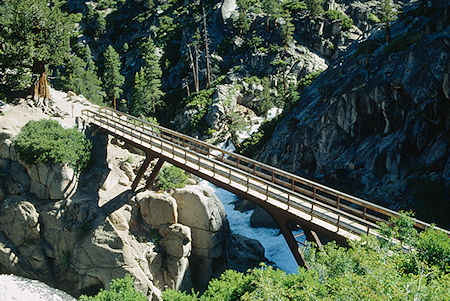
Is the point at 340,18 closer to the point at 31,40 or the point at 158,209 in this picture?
the point at 31,40

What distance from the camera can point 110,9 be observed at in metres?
96.8

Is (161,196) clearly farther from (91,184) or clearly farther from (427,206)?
(427,206)

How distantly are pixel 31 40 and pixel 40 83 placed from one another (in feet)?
11.9

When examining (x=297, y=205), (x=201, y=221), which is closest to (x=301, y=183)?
(x=297, y=205)

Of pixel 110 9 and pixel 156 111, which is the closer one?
pixel 156 111

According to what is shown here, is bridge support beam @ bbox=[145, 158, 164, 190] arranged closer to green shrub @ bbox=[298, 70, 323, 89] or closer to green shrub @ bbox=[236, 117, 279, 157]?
green shrub @ bbox=[236, 117, 279, 157]

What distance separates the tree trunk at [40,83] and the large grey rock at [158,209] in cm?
1387

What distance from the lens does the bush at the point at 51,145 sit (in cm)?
2155

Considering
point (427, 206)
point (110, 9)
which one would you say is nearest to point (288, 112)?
point (427, 206)

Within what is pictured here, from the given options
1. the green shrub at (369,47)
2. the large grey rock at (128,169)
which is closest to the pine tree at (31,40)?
the large grey rock at (128,169)

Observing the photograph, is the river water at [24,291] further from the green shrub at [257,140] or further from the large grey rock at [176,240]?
the green shrub at [257,140]

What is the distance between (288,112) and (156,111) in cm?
2844

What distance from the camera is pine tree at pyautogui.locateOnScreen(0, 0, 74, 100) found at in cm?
2420

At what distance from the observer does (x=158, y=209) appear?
21469mm
